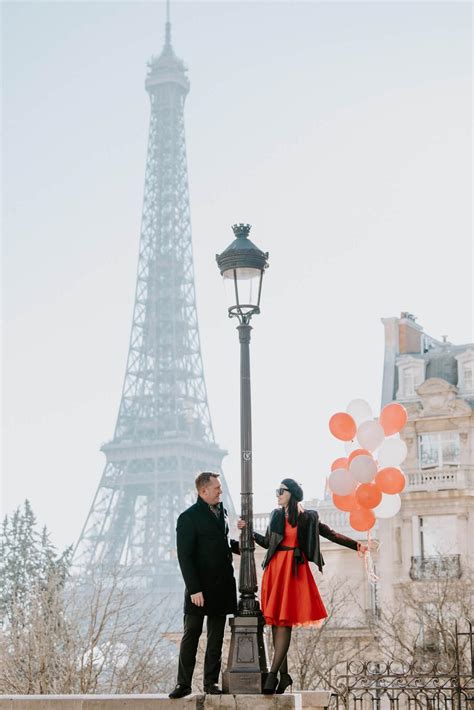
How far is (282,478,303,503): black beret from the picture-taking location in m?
10.9

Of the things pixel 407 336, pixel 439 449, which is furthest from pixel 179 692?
pixel 407 336

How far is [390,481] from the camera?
1327cm

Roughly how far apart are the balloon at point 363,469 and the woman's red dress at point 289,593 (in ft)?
8.25

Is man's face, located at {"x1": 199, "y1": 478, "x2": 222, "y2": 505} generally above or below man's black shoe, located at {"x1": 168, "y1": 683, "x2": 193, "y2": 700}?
above

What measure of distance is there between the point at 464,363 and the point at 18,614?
18.9 meters

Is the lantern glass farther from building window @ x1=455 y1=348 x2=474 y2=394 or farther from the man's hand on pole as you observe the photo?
building window @ x1=455 y1=348 x2=474 y2=394

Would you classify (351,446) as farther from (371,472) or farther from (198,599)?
(198,599)

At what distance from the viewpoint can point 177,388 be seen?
115 m

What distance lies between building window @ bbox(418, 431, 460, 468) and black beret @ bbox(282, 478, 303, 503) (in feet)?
92.9

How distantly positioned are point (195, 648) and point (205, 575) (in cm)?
68

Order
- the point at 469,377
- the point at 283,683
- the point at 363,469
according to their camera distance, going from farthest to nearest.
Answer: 1. the point at 469,377
2. the point at 363,469
3. the point at 283,683

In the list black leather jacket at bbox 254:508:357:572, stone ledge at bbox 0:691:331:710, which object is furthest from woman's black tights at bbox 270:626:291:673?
black leather jacket at bbox 254:508:357:572

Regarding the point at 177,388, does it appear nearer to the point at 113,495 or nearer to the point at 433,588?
the point at 113,495

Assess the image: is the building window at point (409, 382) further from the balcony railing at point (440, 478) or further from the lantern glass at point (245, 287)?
the lantern glass at point (245, 287)
